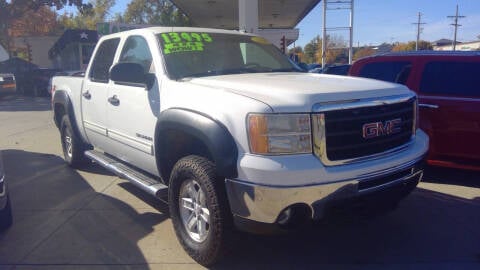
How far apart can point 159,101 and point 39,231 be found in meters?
1.83

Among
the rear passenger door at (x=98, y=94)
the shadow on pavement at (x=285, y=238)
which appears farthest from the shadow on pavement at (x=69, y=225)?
the rear passenger door at (x=98, y=94)

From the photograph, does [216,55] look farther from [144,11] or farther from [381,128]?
[144,11]

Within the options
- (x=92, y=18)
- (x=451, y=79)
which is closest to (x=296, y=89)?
(x=451, y=79)

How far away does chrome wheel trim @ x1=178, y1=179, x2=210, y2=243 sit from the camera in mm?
3385

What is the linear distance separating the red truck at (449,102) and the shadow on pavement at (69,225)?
3.55m

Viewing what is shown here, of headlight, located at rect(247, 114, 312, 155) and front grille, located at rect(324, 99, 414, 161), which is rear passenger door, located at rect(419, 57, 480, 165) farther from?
headlight, located at rect(247, 114, 312, 155)

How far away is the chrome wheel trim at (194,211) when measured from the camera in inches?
133

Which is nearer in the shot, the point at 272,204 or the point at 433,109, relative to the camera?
the point at 272,204

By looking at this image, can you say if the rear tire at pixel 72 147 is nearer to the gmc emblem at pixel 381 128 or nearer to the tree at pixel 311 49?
the gmc emblem at pixel 381 128

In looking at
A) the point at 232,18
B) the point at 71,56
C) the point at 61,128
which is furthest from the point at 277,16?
the point at 61,128

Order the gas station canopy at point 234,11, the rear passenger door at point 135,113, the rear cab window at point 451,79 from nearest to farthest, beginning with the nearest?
the rear passenger door at point 135,113 → the rear cab window at point 451,79 → the gas station canopy at point 234,11

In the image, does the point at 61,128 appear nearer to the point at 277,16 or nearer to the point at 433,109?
the point at 433,109

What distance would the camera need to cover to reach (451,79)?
18.1 feet

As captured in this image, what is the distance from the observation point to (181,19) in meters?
32.5
